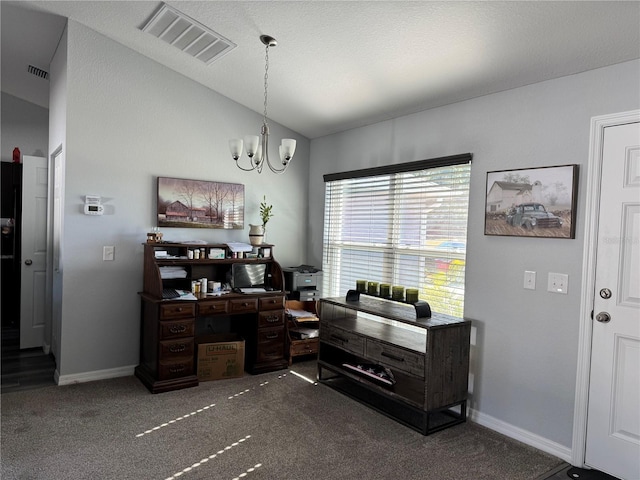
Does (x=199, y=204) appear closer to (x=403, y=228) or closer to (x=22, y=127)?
(x=403, y=228)

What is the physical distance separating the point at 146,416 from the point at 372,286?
197 centimetres

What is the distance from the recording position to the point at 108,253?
12.7 ft

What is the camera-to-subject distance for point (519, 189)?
2.96 m

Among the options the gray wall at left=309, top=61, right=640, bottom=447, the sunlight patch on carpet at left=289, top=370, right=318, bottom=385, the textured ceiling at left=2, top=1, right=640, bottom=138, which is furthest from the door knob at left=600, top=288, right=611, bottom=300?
the sunlight patch on carpet at left=289, top=370, right=318, bottom=385

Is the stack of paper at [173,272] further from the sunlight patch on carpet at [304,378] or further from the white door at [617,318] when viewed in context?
the white door at [617,318]

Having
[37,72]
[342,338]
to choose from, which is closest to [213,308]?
[342,338]

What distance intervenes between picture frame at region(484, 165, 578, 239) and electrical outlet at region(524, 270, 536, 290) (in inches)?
9.9

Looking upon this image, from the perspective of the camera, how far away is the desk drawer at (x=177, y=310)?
11.8 feet

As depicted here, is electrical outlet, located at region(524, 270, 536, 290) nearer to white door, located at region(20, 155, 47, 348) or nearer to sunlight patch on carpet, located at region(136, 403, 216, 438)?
sunlight patch on carpet, located at region(136, 403, 216, 438)

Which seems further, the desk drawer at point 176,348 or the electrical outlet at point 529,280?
the desk drawer at point 176,348

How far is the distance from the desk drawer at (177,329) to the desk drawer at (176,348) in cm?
4

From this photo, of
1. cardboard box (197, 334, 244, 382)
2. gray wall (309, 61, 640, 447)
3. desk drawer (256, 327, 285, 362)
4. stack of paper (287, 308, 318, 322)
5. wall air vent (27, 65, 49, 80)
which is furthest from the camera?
wall air vent (27, 65, 49, 80)

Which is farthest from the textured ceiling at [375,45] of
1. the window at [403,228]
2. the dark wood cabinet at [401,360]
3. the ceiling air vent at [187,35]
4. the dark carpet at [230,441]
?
the dark carpet at [230,441]

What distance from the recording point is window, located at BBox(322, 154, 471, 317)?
3.45 meters
